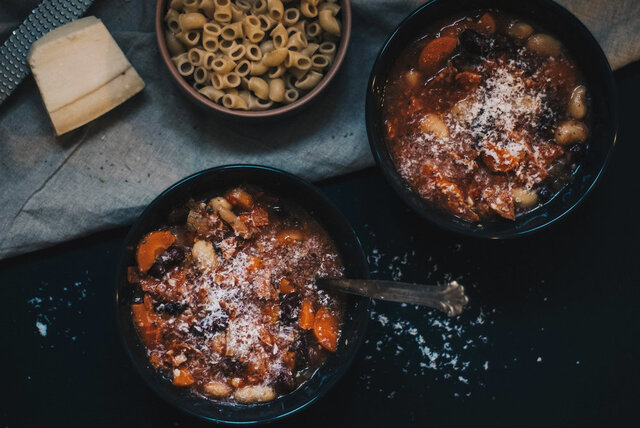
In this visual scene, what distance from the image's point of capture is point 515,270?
9.26 feet

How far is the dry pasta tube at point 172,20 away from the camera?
8.54 feet

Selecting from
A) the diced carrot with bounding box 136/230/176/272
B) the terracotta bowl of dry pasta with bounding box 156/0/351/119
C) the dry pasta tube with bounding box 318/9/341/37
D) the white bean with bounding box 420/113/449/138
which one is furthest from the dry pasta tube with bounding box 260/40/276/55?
the diced carrot with bounding box 136/230/176/272

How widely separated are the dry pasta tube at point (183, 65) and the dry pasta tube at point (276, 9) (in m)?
0.38

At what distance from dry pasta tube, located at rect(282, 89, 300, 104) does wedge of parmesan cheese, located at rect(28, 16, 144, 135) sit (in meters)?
0.62

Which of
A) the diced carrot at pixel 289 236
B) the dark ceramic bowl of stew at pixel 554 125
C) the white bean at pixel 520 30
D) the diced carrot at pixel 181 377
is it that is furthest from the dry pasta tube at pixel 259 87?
A: the diced carrot at pixel 181 377

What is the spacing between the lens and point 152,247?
8.18ft

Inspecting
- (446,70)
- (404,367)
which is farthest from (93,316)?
(446,70)

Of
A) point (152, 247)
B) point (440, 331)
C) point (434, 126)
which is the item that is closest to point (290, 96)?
point (434, 126)

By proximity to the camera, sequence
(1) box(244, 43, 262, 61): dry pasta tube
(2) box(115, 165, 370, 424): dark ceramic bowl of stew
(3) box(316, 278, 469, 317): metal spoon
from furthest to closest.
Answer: (1) box(244, 43, 262, 61): dry pasta tube → (2) box(115, 165, 370, 424): dark ceramic bowl of stew → (3) box(316, 278, 469, 317): metal spoon

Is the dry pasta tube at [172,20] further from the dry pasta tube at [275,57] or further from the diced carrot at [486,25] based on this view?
the diced carrot at [486,25]

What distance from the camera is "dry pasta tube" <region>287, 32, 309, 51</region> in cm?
263

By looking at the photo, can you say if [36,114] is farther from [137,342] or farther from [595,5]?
[595,5]

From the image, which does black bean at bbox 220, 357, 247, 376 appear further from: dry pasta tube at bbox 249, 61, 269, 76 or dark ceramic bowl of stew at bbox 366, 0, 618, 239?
dry pasta tube at bbox 249, 61, 269, 76

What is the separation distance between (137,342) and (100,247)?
0.49 meters
